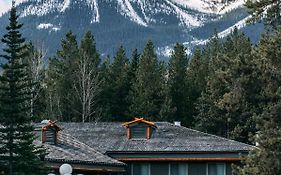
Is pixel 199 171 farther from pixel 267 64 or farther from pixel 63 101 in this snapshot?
pixel 63 101

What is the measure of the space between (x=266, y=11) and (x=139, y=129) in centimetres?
1824

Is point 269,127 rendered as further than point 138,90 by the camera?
No

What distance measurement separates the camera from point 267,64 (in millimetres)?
27578

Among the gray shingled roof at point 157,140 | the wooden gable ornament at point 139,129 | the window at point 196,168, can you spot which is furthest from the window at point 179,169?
the wooden gable ornament at point 139,129

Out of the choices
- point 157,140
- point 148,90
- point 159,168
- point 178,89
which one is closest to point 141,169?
point 159,168

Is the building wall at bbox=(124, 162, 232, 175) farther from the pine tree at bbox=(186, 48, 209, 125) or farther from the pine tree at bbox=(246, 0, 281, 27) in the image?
the pine tree at bbox=(186, 48, 209, 125)

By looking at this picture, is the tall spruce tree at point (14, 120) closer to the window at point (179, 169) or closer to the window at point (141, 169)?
the window at point (141, 169)

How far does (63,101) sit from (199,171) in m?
23.7

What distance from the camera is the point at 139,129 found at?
1748 inches

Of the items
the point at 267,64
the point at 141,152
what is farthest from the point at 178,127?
the point at 267,64

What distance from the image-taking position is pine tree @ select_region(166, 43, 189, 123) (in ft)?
213

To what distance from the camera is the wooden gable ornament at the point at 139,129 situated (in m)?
44.3

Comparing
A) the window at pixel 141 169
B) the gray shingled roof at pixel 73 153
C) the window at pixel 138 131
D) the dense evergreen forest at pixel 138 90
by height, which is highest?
the dense evergreen forest at pixel 138 90

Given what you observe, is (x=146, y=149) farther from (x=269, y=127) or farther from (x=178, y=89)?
(x=178, y=89)
